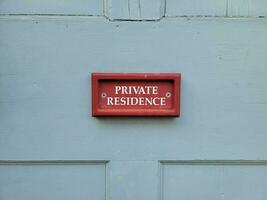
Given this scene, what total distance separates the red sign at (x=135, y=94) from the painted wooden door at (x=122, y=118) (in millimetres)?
28

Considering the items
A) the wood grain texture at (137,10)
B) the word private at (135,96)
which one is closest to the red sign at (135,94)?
the word private at (135,96)

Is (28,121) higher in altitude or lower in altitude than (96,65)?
lower

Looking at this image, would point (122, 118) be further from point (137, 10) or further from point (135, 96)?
point (137, 10)

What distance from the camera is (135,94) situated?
4.24 ft

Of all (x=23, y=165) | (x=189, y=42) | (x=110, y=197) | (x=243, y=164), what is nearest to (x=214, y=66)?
(x=189, y=42)

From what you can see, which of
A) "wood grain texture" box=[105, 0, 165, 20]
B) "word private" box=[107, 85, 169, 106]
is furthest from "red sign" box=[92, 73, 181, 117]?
"wood grain texture" box=[105, 0, 165, 20]

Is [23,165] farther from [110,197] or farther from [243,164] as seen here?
[243,164]

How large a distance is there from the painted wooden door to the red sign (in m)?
0.03

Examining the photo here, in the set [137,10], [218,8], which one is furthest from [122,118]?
[218,8]

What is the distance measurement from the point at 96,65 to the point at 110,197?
40 centimetres

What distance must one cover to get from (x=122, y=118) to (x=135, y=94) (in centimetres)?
8

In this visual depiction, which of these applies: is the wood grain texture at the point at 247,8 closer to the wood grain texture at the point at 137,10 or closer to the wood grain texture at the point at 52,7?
the wood grain texture at the point at 137,10

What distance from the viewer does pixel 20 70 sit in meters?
1.30

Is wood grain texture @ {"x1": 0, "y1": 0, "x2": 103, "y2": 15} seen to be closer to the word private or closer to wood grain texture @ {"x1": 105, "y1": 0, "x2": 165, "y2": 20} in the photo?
wood grain texture @ {"x1": 105, "y1": 0, "x2": 165, "y2": 20}
